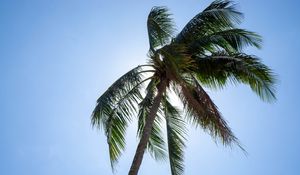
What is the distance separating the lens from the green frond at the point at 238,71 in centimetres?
1092

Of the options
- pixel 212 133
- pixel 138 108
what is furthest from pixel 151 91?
pixel 212 133

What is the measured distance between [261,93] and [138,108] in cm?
361

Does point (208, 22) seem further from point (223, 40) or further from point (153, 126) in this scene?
point (153, 126)

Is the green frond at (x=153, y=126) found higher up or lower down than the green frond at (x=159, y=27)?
lower down

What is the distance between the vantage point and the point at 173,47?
31.9ft

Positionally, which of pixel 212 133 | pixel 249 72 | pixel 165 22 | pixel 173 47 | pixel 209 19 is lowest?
pixel 212 133

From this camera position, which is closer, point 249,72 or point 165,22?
point 249,72

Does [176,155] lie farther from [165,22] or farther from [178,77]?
[165,22]

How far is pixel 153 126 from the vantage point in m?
12.2

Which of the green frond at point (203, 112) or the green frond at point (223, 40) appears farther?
the green frond at point (223, 40)

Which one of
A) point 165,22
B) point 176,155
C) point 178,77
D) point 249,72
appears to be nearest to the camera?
point 178,77

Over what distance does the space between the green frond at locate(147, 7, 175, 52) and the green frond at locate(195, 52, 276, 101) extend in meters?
1.37

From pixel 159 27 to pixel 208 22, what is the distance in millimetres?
1565

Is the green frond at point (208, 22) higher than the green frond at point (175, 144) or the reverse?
higher
